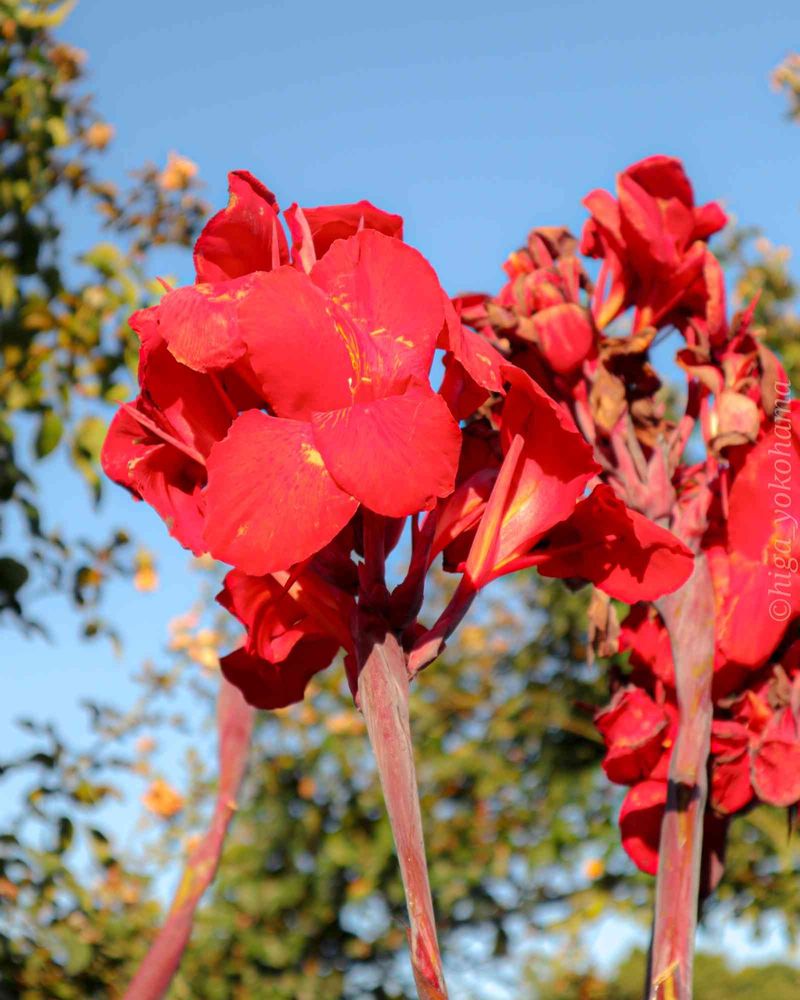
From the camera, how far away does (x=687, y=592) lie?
716 mm

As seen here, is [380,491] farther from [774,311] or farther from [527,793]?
[774,311]

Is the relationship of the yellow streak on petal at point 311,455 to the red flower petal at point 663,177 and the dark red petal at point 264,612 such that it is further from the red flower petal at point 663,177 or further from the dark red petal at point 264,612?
the red flower petal at point 663,177

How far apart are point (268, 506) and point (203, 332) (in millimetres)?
103

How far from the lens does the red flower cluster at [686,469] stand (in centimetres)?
73

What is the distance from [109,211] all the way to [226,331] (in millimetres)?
2004

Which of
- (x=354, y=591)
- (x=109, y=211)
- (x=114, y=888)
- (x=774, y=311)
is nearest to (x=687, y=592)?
(x=354, y=591)

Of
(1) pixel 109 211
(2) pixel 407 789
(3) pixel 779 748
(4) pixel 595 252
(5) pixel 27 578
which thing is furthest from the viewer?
(1) pixel 109 211

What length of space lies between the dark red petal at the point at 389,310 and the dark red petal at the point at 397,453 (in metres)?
0.03

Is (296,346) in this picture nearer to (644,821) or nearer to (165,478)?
(165,478)

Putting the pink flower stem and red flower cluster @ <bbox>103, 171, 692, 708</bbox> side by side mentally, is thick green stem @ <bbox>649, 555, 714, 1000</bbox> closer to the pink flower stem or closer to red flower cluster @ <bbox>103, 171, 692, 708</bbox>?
red flower cluster @ <bbox>103, 171, 692, 708</bbox>

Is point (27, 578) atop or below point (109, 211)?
below

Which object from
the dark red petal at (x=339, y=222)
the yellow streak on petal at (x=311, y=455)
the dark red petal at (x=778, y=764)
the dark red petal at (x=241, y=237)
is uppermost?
the dark red petal at (x=339, y=222)

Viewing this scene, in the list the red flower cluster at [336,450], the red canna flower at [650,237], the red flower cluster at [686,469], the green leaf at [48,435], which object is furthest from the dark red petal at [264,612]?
the green leaf at [48,435]

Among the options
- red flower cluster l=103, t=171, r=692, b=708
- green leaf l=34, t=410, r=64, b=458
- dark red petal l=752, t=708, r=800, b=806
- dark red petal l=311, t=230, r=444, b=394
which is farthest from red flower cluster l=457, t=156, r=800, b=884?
green leaf l=34, t=410, r=64, b=458
